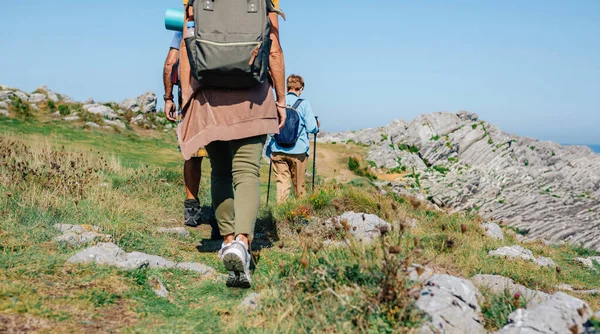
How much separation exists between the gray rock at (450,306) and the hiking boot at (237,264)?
1258 millimetres

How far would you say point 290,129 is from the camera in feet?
25.7

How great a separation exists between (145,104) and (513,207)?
61.2 feet

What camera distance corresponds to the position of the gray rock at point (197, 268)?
171 inches

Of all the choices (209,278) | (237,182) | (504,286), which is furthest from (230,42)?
(504,286)

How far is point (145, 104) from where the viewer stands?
87.1 feet

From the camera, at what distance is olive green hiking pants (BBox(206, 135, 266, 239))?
A: 4082 millimetres

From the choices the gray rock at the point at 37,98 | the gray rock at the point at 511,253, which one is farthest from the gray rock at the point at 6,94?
the gray rock at the point at 511,253

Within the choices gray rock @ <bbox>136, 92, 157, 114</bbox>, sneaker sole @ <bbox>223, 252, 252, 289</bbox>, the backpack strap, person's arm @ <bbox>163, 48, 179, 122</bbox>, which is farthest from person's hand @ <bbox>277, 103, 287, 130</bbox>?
gray rock @ <bbox>136, 92, 157, 114</bbox>

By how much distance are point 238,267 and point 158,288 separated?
0.55 meters

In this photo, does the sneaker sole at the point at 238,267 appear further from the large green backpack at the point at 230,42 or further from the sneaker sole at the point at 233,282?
A: the large green backpack at the point at 230,42

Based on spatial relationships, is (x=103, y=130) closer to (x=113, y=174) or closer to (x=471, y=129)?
(x=113, y=174)

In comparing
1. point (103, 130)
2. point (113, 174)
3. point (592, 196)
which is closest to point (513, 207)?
point (592, 196)

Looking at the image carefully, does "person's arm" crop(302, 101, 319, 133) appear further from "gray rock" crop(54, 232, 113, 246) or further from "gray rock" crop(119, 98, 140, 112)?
"gray rock" crop(119, 98, 140, 112)

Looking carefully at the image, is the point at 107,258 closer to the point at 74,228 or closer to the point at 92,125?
the point at 74,228
